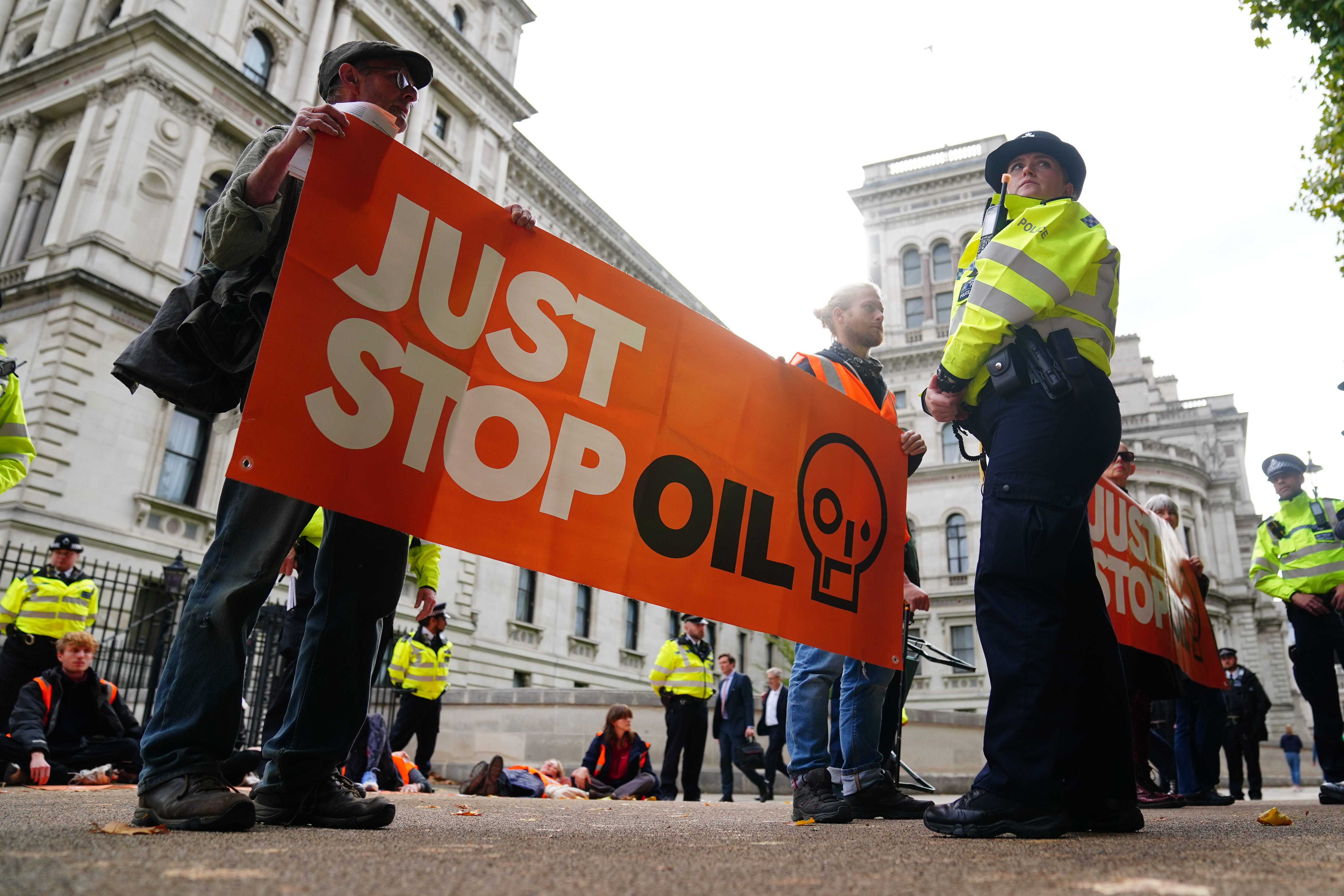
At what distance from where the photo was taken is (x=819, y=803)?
142 inches

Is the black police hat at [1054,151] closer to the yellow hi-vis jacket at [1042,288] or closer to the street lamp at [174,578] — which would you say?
the yellow hi-vis jacket at [1042,288]

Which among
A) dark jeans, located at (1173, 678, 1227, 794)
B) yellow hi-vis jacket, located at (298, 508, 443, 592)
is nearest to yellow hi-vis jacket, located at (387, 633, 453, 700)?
yellow hi-vis jacket, located at (298, 508, 443, 592)

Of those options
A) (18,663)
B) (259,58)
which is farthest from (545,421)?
(259,58)

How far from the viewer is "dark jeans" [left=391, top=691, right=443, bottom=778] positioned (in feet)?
32.2

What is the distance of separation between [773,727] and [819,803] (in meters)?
9.17

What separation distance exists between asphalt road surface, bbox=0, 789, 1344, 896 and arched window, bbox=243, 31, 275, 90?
23.6m

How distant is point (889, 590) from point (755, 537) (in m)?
0.86

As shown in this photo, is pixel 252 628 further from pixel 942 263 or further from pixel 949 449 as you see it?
pixel 942 263

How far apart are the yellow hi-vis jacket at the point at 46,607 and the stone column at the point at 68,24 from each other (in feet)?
65.8

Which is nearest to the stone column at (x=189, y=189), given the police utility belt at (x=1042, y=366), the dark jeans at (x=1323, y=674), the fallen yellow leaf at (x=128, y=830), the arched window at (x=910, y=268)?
the fallen yellow leaf at (x=128, y=830)

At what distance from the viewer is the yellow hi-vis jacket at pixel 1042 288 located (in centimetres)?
301

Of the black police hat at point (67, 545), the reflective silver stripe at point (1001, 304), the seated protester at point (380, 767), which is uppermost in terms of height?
the reflective silver stripe at point (1001, 304)

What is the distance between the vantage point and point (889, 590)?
4043mm

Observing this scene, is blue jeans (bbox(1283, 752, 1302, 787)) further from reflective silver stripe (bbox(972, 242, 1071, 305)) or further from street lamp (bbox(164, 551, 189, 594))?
street lamp (bbox(164, 551, 189, 594))
